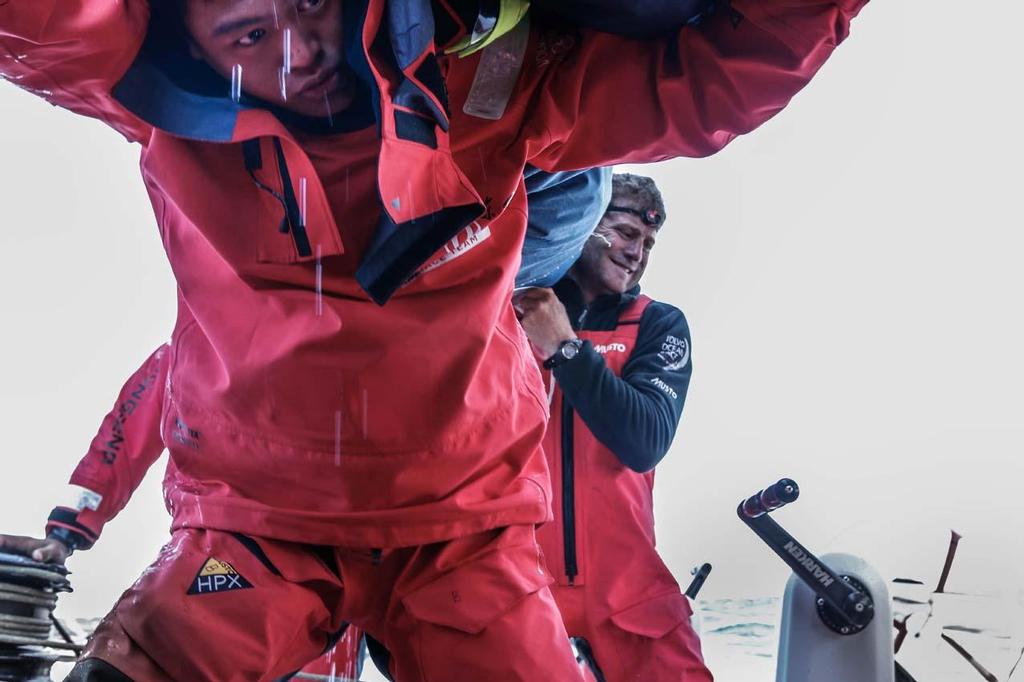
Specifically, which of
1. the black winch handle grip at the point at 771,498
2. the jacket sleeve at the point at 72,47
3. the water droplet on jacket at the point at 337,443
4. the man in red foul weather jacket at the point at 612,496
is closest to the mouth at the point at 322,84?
the jacket sleeve at the point at 72,47

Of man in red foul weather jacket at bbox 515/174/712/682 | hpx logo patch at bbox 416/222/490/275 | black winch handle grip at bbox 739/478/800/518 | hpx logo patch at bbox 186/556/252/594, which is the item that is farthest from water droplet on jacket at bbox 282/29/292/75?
black winch handle grip at bbox 739/478/800/518

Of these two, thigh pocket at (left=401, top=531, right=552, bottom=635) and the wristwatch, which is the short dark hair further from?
thigh pocket at (left=401, top=531, right=552, bottom=635)

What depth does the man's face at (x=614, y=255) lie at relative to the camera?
2.29 meters

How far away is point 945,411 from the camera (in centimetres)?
766

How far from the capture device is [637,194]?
92.4 inches

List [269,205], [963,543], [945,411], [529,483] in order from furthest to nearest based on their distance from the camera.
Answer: [945,411]
[963,543]
[529,483]
[269,205]

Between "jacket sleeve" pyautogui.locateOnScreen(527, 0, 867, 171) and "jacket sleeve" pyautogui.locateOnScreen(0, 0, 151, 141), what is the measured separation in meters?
0.45

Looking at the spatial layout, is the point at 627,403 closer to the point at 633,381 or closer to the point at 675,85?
the point at 633,381

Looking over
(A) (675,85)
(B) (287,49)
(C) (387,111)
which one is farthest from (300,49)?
(A) (675,85)

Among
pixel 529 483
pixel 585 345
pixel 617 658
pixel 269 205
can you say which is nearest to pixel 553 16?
pixel 269 205

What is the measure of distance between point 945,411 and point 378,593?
7.17 meters

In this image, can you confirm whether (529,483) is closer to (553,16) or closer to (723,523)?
(553,16)

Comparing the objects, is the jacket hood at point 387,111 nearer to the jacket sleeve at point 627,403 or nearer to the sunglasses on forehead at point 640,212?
the jacket sleeve at point 627,403

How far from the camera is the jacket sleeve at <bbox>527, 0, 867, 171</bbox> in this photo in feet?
3.87
